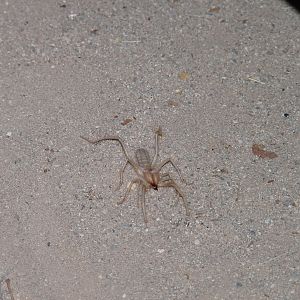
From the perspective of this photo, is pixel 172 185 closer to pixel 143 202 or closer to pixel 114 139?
pixel 143 202

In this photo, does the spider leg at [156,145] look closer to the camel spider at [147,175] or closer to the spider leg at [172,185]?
the camel spider at [147,175]

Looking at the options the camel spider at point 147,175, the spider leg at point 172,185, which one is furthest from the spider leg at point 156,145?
the spider leg at point 172,185

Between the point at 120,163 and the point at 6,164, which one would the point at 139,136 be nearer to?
the point at 120,163

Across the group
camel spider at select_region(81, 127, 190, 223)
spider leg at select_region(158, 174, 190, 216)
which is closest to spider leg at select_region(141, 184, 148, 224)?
camel spider at select_region(81, 127, 190, 223)

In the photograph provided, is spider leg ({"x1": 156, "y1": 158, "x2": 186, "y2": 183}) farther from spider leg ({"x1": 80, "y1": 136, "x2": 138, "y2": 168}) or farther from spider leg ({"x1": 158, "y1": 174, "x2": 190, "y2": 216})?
spider leg ({"x1": 80, "y1": 136, "x2": 138, "y2": 168})

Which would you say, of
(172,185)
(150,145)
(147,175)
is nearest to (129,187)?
(147,175)

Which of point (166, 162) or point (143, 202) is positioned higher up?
point (166, 162)
